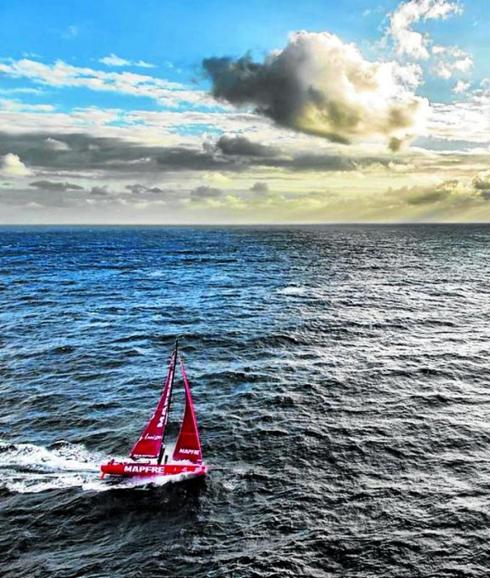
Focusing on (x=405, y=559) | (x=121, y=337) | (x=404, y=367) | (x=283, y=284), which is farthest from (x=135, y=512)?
(x=283, y=284)

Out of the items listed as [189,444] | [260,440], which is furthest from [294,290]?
[189,444]

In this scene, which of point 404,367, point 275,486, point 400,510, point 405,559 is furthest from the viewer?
point 404,367

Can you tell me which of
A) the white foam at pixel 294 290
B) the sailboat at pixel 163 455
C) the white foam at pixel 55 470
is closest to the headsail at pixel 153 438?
the sailboat at pixel 163 455

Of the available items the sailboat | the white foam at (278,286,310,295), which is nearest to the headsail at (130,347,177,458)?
the sailboat

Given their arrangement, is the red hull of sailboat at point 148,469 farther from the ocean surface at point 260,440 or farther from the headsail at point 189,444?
the ocean surface at point 260,440

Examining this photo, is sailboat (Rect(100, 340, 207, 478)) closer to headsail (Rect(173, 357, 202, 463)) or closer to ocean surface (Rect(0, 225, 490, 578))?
headsail (Rect(173, 357, 202, 463))

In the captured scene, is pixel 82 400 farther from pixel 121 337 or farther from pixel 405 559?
pixel 405 559

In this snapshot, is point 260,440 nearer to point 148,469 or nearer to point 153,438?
point 153,438
